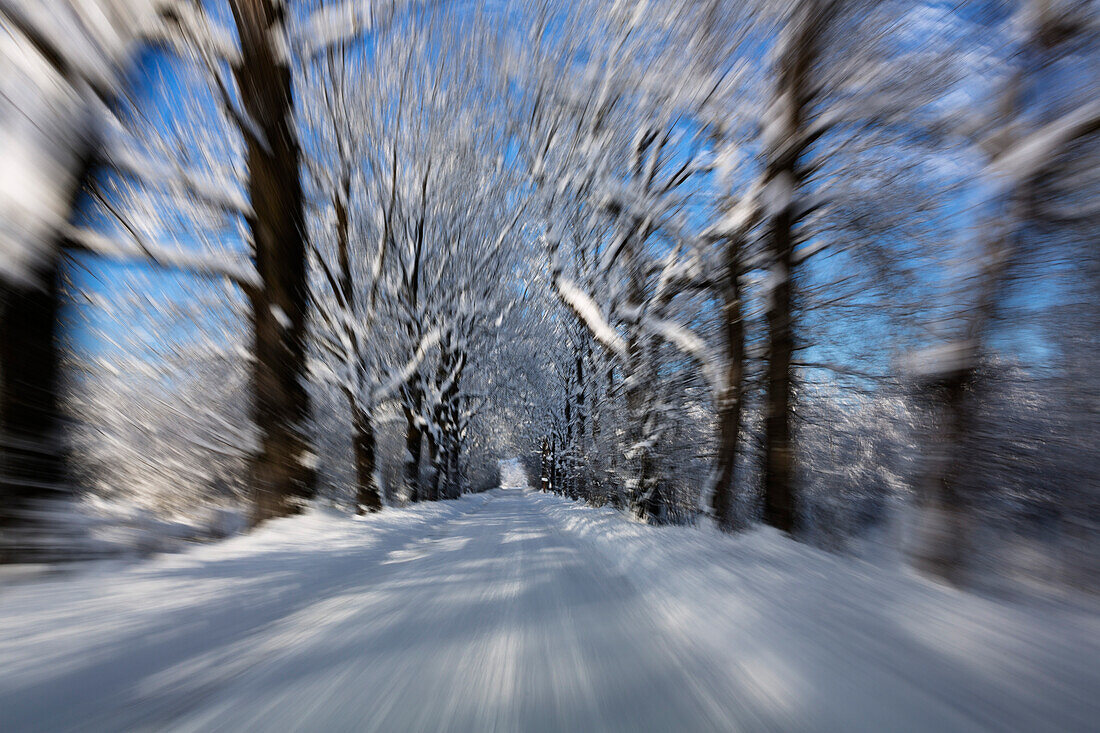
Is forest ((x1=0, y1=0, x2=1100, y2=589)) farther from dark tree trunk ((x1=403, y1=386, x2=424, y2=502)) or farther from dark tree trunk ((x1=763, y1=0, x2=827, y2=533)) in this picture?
dark tree trunk ((x1=403, y1=386, x2=424, y2=502))

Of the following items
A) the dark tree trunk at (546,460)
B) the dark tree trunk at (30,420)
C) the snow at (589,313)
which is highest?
the snow at (589,313)

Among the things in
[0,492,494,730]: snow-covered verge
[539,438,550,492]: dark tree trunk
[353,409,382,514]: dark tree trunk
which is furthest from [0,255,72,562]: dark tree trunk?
[539,438,550,492]: dark tree trunk

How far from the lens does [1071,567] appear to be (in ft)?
24.6

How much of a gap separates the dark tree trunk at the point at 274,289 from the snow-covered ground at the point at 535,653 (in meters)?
2.04

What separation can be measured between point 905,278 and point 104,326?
31.3 ft

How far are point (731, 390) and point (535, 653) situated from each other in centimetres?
533

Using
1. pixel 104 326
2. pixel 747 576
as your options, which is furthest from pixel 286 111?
pixel 747 576

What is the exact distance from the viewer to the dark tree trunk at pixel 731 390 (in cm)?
711

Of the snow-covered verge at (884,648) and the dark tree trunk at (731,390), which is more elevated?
the dark tree trunk at (731,390)

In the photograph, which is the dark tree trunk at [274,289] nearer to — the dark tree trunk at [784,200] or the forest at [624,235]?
the forest at [624,235]

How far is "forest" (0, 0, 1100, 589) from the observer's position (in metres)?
3.78

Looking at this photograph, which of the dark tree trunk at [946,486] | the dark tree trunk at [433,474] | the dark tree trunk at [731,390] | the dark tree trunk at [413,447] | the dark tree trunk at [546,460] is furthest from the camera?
the dark tree trunk at [546,460]

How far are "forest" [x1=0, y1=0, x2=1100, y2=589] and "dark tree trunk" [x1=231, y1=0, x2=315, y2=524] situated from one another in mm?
38

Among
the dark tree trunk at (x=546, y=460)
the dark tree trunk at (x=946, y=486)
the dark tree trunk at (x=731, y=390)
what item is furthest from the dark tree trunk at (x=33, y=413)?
the dark tree trunk at (x=546, y=460)
